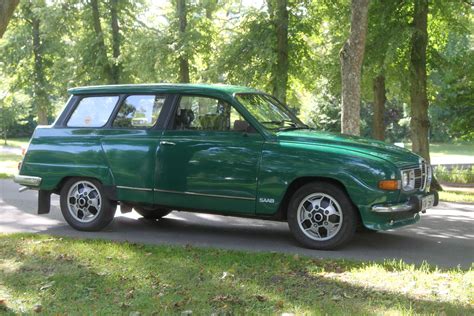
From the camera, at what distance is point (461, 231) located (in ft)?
27.4

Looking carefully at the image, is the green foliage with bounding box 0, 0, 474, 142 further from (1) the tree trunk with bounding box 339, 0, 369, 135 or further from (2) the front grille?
(2) the front grille

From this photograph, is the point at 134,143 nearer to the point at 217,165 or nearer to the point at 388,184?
the point at 217,165

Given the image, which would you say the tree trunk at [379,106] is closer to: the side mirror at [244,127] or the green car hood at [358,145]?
the green car hood at [358,145]

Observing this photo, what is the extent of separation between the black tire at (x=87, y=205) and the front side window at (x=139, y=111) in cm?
91

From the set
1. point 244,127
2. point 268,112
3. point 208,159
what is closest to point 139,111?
point 208,159

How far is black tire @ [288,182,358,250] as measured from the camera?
661cm

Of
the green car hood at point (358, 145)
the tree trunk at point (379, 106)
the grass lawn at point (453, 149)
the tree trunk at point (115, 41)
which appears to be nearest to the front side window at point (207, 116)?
the green car hood at point (358, 145)

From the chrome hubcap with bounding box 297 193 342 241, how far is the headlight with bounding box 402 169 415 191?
31.0 inches

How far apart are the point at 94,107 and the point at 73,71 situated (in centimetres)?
1865

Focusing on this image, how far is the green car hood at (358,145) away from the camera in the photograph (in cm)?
664

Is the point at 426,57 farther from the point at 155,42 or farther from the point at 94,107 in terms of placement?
the point at 94,107

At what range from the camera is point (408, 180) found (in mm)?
6672

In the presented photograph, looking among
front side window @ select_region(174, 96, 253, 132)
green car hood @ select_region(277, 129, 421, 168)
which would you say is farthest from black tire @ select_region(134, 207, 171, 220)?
green car hood @ select_region(277, 129, 421, 168)

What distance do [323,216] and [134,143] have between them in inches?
104
